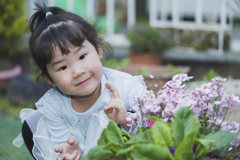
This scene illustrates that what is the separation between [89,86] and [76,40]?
258mm

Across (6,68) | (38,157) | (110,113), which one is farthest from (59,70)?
(6,68)

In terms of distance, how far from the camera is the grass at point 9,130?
3.01 meters

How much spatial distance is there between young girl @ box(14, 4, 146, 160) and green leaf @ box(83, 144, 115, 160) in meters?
0.33

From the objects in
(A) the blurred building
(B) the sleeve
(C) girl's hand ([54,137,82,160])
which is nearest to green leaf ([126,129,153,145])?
(C) girl's hand ([54,137,82,160])

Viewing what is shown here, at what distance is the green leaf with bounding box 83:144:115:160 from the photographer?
1.23 metres

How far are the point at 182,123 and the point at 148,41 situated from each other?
350 centimetres

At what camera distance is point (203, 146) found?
121 cm

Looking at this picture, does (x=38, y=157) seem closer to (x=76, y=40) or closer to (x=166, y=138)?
(x=76, y=40)

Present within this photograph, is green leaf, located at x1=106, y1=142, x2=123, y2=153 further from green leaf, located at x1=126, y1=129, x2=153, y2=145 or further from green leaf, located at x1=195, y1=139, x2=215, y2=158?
green leaf, located at x1=195, y1=139, x2=215, y2=158

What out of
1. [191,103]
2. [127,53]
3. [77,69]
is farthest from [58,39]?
[127,53]

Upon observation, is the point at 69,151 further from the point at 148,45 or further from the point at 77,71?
the point at 148,45

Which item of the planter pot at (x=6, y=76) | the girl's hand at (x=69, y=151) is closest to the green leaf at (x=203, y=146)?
the girl's hand at (x=69, y=151)

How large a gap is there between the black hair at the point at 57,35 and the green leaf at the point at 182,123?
741 millimetres

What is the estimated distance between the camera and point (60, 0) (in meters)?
6.07
